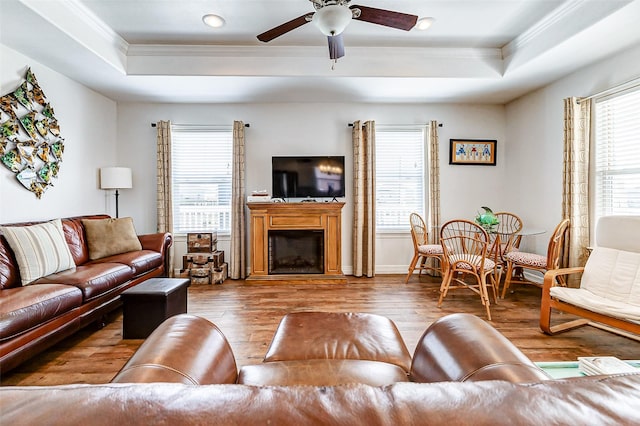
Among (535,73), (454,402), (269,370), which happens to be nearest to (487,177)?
(535,73)

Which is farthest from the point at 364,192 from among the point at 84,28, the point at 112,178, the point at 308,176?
the point at 84,28

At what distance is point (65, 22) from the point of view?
2.55m

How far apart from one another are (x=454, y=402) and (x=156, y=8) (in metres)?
3.52

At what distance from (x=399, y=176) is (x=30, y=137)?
14.9 feet

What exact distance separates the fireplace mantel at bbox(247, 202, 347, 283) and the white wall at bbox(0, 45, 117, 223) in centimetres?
212

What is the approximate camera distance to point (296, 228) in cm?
421

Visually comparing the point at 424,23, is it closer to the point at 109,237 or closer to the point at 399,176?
the point at 399,176

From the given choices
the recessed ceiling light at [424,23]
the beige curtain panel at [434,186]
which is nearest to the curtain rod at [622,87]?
the beige curtain panel at [434,186]

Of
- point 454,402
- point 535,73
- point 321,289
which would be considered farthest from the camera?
point 321,289

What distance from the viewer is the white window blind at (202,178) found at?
4508mm

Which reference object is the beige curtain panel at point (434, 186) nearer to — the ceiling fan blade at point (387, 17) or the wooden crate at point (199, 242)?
the ceiling fan blade at point (387, 17)

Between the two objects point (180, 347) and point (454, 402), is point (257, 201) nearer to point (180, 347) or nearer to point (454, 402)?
point (180, 347)

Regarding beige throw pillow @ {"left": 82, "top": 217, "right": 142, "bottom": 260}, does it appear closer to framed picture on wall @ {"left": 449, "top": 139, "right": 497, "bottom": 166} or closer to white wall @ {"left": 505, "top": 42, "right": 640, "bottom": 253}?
framed picture on wall @ {"left": 449, "top": 139, "right": 497, "bottom": 166}

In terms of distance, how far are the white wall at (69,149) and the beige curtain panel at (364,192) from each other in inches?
142
